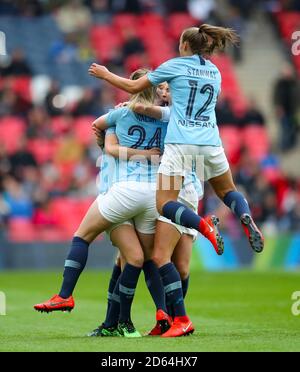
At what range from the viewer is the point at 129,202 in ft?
29.4

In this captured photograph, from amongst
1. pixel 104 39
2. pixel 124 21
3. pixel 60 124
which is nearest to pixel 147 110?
pixel 60 124

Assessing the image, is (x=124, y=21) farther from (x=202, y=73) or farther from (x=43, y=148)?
(x=202, y=73)

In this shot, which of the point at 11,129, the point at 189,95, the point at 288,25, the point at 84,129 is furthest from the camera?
the point at 288,25

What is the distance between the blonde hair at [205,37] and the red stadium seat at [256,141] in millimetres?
15796

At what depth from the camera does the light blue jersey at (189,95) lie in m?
8.67

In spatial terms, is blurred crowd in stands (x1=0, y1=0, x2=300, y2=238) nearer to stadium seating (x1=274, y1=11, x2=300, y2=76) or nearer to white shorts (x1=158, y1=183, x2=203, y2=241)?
stadium seating (x1=274, y1=11, x2=300, y2=76)

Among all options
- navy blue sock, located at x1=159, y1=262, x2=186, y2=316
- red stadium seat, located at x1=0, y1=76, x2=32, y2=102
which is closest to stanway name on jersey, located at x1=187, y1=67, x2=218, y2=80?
navy blue sock, located at x1=159, y1=262, x2=186, y2=316

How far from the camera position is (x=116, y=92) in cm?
2383

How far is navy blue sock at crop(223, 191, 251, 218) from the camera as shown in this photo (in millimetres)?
8938

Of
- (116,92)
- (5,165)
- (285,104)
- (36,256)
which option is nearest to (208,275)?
(36,256)

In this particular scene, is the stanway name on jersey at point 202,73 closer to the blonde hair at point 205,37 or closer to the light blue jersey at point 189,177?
the blonde hair at point 205,37

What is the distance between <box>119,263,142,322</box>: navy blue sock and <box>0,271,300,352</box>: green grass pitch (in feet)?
1.32

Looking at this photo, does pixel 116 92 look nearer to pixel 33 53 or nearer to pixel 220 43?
pixel 33 53

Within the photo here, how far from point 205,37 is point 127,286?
2187mm
